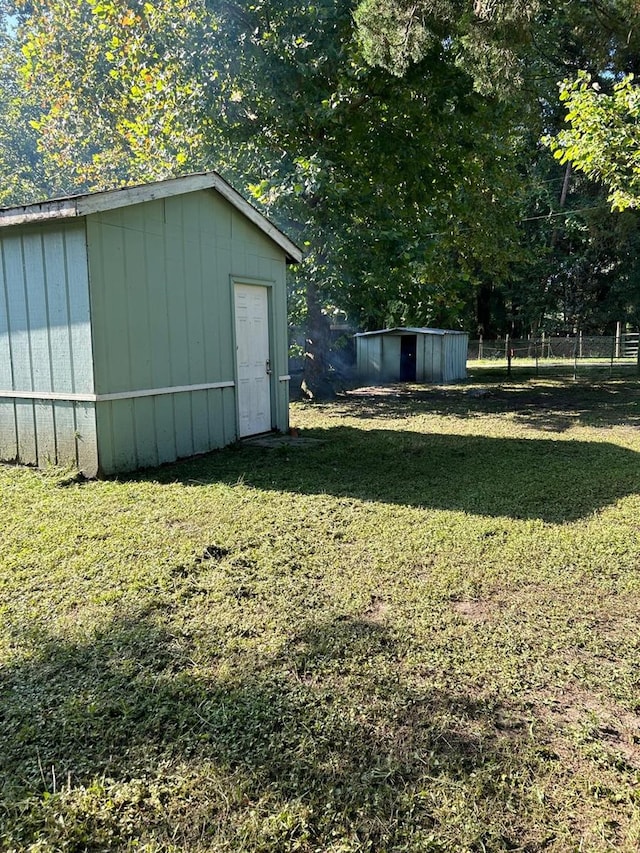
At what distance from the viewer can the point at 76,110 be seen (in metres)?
16.8

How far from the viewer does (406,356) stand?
18.5m

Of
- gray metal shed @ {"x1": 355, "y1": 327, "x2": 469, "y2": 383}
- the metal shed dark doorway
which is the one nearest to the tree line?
gray metal shed @ {"x1": 355, "y1": 327, "x2": 469, "y2": 383}

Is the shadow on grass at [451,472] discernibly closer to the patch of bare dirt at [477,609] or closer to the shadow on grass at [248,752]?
the patch of bare dirt at [477,609]

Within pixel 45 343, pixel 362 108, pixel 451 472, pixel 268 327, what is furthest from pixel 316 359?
pixel 45 343

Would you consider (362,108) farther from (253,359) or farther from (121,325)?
(121,325)

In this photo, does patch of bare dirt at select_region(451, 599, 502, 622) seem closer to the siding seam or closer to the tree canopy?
the siding seam

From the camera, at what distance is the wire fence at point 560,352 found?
79.5 ft

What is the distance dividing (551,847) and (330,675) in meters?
1.02

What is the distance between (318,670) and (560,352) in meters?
29.6

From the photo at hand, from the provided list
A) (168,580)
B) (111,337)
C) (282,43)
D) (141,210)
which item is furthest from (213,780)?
(282,43)

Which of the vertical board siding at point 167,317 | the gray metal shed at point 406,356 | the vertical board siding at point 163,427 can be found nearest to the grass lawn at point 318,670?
the vertical board siding at point 163,427

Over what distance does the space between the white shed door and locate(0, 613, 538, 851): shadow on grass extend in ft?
16.8

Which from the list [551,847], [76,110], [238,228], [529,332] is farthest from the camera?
[529,332]

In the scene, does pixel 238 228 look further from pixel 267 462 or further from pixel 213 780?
pixel 213 780
